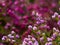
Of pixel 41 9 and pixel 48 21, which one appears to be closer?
pixel 48 21

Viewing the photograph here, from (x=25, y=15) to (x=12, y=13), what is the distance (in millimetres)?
578

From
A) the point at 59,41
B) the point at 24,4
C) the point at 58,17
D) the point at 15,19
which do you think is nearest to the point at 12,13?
the point at 15,19

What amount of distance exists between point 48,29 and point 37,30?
359mm

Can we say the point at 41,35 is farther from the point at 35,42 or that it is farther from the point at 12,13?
the point at 12,13

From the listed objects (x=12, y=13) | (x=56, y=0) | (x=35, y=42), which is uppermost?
(x=56, y=0)

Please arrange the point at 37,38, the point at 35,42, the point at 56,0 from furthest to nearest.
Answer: the point at 56,0, the point at 37,38, the point at 35,42

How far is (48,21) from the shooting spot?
4633 millimetres

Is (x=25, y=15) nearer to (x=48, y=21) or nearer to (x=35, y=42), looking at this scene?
(x=48, y=21)

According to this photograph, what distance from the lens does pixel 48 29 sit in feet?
14.4

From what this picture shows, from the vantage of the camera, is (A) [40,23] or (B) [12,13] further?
(B) [12,13]

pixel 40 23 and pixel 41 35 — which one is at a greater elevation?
pixel 40 23

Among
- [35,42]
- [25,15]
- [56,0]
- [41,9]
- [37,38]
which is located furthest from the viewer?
[56,0]

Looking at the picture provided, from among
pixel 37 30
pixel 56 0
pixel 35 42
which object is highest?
pixel 56 0

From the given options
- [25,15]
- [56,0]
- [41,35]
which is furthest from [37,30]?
[56,0]
